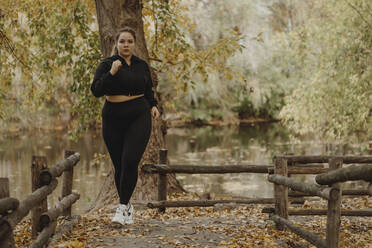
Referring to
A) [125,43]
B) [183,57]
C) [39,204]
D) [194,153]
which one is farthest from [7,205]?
[194,153]

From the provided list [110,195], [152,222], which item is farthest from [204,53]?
[152,222]

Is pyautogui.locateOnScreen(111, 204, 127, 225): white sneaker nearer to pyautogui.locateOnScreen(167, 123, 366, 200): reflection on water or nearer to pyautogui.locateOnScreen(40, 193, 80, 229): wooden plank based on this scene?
pyautogui.locateOnScreen(40, 193, 80, 229): wooden plank

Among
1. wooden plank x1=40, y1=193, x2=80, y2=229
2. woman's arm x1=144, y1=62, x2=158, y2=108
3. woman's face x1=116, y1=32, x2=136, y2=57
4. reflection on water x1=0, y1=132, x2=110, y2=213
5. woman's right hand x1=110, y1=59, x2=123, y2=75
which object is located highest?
woman's face x1=116, y1=32, x2=136, y2=57

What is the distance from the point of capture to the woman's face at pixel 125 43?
4.43 metres

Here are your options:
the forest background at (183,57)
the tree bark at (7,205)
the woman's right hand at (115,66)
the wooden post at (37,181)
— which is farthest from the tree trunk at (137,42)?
the tree bark at (7,205)

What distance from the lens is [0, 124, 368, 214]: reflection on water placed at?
12.7 meters

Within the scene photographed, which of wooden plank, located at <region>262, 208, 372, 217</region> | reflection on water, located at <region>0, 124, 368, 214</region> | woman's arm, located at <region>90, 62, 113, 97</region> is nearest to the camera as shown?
woman's arm, located at <region>90, 62, 113, 97</region>

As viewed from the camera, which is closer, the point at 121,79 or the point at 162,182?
the point at 121,79

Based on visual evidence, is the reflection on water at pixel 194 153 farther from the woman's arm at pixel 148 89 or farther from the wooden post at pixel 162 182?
the woman's arm at pixel 148 89

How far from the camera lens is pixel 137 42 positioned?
22.2 feet

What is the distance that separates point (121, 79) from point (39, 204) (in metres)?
1.43

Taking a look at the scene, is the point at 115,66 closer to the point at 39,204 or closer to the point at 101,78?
the point at 101,78

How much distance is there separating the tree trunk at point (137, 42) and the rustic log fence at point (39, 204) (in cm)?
179

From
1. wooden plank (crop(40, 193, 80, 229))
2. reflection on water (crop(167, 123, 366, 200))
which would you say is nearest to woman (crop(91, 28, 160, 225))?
wooden plank (crop(40, 193, 80, 229))
